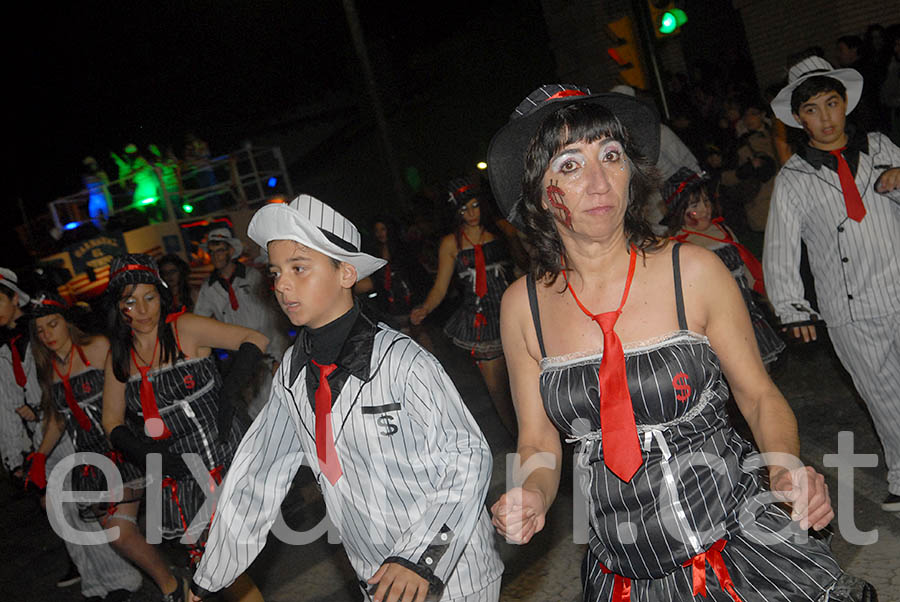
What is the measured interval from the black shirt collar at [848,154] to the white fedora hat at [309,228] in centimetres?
317

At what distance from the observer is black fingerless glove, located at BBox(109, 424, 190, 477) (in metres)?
4.98

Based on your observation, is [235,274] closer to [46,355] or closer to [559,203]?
[46,355]

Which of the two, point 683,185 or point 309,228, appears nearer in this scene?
point 309,228

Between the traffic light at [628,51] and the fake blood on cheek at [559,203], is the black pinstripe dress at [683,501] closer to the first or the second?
the fake blood on cheek at [559,203]

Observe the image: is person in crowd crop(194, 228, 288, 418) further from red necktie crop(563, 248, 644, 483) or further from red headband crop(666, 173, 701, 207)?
red necktie crop(563, 248, 644, 483)

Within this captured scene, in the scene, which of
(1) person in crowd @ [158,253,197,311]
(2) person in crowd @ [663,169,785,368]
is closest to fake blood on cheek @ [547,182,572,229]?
(2) person in crowd @ [663,169,785,368]

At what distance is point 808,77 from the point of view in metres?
4.97

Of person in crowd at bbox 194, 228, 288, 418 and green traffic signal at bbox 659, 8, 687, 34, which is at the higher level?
green traffic signal at bbox 659, 8, 687, 34

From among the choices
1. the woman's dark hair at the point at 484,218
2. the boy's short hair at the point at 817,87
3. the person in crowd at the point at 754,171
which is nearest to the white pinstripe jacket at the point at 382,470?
the boy's short hair at the point at 817,87

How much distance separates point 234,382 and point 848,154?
13.4ft

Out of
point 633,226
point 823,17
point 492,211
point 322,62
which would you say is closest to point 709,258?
point 633,226

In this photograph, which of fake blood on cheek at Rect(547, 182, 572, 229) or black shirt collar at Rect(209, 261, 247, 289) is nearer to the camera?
fake blood on cheek at Rect(547, 182, 572, 229)

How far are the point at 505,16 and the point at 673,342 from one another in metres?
20.6

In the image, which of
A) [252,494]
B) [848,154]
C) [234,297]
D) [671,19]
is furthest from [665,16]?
[252,494]
